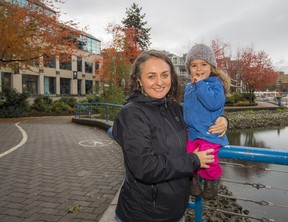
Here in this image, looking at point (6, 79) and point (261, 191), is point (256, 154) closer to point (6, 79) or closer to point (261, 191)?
point (261, 191)

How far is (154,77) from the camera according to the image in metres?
1.80

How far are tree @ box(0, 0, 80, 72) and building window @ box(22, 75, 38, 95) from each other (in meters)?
19.7

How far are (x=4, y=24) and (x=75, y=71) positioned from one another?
33508 millimetres

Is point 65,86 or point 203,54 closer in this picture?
point 203,54

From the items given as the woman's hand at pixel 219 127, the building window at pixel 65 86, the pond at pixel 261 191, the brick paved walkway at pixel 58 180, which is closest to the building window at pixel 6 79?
the building window at pixel 65 86

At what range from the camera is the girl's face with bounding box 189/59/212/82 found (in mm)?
2092

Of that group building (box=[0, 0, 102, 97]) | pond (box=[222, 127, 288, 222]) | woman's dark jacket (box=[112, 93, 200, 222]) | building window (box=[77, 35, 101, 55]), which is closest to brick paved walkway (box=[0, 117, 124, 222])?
woman's dark jacket (box=[112, 93, 200, 222])

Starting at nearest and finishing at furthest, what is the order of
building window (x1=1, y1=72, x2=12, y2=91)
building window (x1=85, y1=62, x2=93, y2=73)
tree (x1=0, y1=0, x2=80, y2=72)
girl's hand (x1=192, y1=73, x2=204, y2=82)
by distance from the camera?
1. girl's hand (x1=192, y1=73, x2=204, y2=82)
2. tree (x1=0, y1=0, x2=80, y2=72)
3. building window (x1=1, y1=72, x2=12, y2=91)
4. building window (x1=85, y1=62, x2=93, y2=73)

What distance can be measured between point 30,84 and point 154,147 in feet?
130

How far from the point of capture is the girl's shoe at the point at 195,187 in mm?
1987

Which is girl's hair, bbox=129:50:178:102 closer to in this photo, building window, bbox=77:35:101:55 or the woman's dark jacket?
the woman's dark jacket

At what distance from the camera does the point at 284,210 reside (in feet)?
17.5

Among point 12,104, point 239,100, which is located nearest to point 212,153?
point 12,104

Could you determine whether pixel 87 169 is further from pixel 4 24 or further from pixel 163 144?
pixel 4 24
